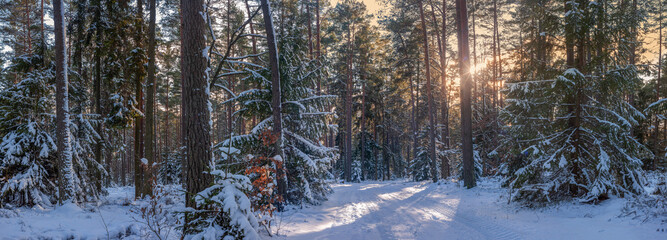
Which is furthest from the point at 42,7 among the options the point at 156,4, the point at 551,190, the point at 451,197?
the point at 551,190

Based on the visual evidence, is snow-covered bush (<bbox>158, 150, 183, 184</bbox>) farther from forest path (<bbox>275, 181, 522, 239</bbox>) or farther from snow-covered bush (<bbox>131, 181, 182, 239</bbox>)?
snow-covered bush (<bbox>131, 181, 182, 239</bbox>)

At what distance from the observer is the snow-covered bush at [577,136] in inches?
312

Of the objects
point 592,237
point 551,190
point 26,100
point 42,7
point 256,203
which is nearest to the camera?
point 592,237

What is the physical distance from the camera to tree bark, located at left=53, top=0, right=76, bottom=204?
8.95 metres

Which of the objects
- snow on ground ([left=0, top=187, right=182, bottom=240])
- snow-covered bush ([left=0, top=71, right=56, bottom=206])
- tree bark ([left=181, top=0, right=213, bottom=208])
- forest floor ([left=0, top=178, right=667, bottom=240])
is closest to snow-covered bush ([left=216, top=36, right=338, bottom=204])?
forest floor ([left=0, top=178, right=667, bottom=240])

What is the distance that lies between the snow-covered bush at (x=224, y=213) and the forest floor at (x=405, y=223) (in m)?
0.45

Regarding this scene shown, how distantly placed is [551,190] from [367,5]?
24.0 m

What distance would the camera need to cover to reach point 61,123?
29.4 feet

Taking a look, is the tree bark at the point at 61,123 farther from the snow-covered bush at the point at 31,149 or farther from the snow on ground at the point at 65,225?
the snow on ground at the point at 65,225

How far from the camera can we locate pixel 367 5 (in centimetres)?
2900

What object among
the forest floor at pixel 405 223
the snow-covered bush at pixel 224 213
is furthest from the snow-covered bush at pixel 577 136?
the snow-covered bush at pixel 224 213

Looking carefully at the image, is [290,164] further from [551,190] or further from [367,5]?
[367,5]

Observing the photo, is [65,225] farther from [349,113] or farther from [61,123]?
[349,113]

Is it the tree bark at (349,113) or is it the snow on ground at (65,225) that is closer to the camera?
the snow on ground at (65,225)
